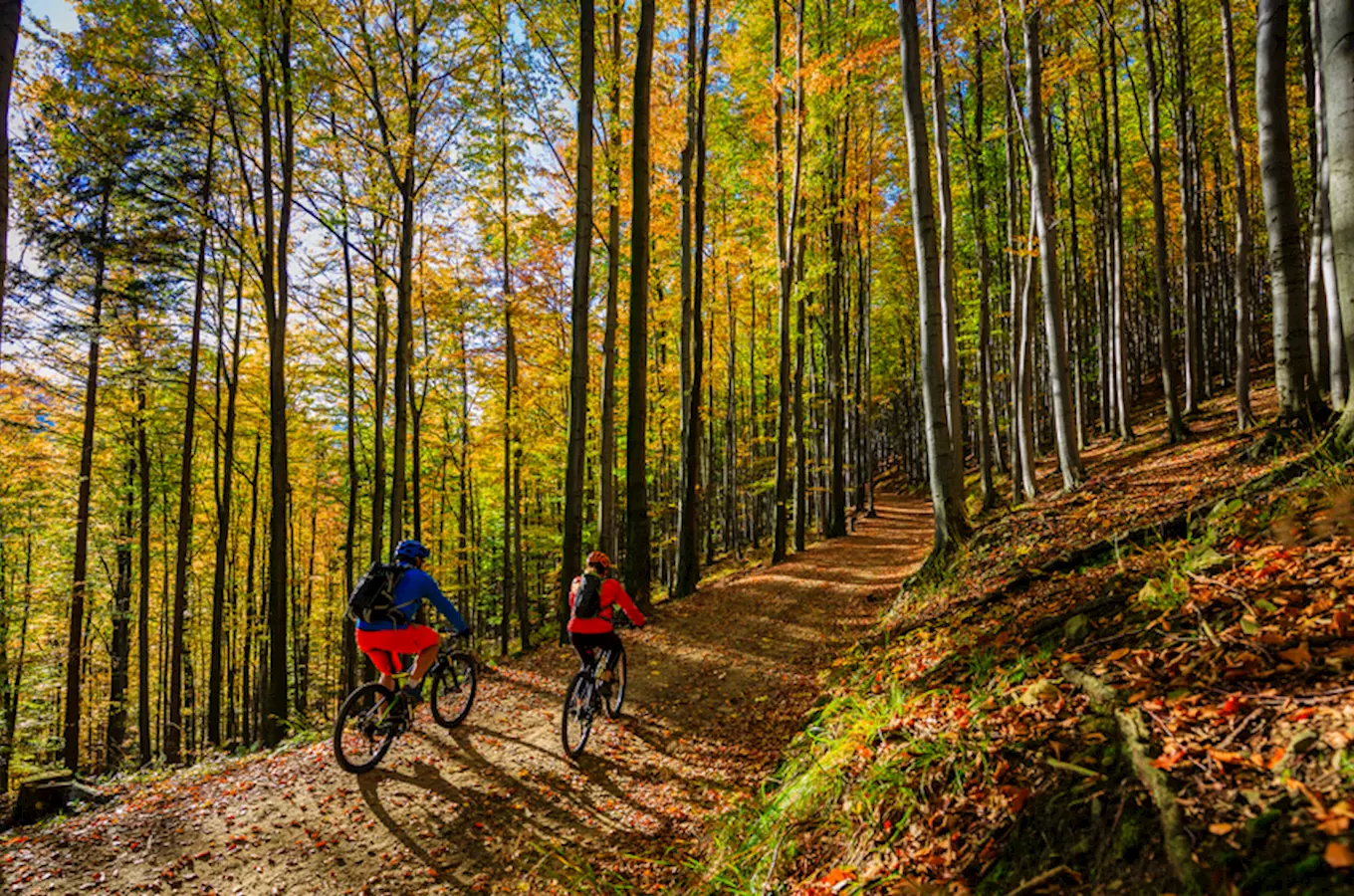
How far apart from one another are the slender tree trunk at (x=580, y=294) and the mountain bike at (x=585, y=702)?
324cm

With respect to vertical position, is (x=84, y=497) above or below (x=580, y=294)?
below

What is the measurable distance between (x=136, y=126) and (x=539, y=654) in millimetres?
12189

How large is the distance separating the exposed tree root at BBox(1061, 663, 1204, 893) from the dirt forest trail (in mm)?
2898

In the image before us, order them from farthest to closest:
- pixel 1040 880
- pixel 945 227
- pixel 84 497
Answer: pixel 84 497 → pixel 945 227 → pixel 1040 880

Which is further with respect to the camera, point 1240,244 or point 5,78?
point 1240,244

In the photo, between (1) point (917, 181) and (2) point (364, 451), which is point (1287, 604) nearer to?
(1) point (917, 181)

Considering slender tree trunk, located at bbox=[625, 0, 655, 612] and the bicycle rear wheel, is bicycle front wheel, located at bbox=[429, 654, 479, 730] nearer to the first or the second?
the bicycle rear wheel

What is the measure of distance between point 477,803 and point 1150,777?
4975 mm

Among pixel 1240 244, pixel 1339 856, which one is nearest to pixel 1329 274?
pixel 1240 244

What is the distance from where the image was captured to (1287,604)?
234 cm

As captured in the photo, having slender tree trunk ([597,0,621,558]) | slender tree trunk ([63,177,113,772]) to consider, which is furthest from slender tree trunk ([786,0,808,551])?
slender tree trunk ([63,177,113,772])

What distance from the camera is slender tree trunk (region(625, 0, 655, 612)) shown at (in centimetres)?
977

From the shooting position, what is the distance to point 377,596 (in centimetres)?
570

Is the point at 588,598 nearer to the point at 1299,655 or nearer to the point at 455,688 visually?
the point at 455,688
